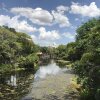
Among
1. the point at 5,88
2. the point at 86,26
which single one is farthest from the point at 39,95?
the point at 86,26

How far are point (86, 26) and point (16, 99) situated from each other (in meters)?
63.8

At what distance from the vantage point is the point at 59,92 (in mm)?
35219

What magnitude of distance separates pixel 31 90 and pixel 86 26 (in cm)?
5771

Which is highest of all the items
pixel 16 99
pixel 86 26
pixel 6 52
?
pixel 86 26

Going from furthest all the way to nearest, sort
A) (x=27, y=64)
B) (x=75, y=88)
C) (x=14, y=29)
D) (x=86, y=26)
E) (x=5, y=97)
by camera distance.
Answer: (x=14, y=29) → (x=86, y=26) → (x=27, y=64) → (x=75, y=88) → (x=5, y=97)

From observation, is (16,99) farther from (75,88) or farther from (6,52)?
(6,52)

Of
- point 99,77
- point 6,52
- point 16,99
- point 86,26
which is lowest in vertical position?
point 16,99

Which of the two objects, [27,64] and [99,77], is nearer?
[99,77]

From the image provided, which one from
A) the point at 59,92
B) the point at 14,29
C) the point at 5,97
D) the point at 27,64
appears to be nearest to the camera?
the point at 5,97

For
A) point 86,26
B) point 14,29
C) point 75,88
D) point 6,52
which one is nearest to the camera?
point 75,88

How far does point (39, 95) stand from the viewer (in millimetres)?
33469

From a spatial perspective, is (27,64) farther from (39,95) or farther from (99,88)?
(99,88)

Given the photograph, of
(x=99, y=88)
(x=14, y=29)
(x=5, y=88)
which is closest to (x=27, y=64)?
(x=5, y=88)

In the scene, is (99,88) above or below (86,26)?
below
